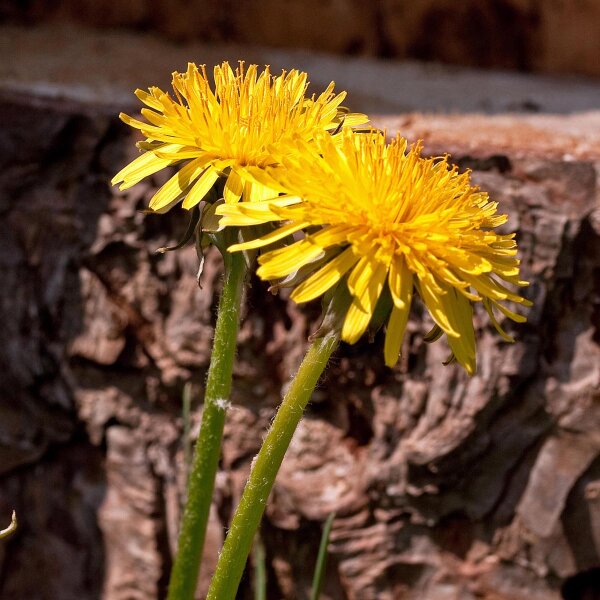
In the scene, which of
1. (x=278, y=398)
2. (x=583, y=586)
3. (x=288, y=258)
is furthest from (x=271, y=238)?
(x=583, y=586)

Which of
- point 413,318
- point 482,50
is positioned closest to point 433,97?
point 482,50

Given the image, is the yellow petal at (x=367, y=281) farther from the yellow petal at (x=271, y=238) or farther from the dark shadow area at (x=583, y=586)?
the dark shadow area at (x=583, y=586)

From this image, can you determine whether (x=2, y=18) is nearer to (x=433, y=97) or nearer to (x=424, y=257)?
(x=433, y=97)

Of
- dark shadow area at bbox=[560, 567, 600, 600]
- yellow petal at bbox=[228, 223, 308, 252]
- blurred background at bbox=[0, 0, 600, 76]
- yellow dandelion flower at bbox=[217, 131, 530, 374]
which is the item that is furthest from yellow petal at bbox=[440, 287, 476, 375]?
blurred background at bbox=[0, 0, 600, 76]

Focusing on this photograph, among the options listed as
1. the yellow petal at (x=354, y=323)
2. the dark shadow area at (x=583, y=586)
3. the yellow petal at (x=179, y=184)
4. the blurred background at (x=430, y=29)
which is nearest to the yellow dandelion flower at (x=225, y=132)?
the yellow petal at (x=179, y=184)

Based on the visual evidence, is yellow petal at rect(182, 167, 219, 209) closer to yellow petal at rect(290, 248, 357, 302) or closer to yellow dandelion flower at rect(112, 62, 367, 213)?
yellow dandelion flower at rect(112, 62, 367, 213)

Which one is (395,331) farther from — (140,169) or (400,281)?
(140,169)

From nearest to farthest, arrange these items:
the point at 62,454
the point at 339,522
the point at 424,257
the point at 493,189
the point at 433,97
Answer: the point at 424,257, the point at 493,189, the point at 339,522, the point at 62,454, the point at 433,97
